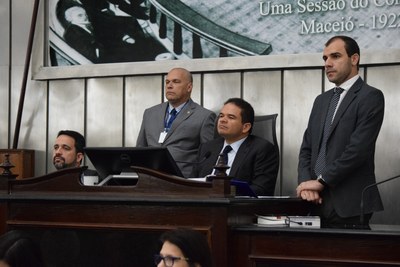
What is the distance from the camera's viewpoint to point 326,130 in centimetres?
436

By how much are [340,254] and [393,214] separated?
193 cm

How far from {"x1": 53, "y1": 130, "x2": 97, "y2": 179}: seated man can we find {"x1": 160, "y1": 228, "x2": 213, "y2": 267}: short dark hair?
2.90 meters

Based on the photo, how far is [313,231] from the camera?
11.4 feet

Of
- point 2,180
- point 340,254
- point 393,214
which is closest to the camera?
point 340,254

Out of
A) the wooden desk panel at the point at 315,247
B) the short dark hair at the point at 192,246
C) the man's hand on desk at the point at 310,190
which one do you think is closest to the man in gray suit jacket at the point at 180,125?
the man's hand on desk at the point at 310,190

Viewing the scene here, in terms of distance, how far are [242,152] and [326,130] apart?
1.82 ft

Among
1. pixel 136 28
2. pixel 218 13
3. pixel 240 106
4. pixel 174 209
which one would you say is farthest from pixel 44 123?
pixel 174 209

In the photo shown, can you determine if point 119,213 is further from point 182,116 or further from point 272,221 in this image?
point 182,116

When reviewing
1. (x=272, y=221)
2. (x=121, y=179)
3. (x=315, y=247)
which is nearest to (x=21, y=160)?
(x=121, y=179)

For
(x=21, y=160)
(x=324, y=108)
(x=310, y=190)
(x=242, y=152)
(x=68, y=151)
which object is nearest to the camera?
(x=310, y=190)

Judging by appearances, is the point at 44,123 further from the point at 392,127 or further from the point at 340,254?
the point at 340,254

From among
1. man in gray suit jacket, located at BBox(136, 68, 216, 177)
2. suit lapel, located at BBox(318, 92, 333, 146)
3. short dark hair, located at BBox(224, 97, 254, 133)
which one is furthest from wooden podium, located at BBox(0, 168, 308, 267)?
man in gray suit jacket, located at BBox(136, 68, 216, 177)

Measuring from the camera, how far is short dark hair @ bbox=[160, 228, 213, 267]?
8.00 ft

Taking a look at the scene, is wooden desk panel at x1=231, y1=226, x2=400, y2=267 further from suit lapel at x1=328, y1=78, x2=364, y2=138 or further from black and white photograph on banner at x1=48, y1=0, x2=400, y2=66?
black and white photograph on banner at x1=48, y1=0, x2=400, y2=66
